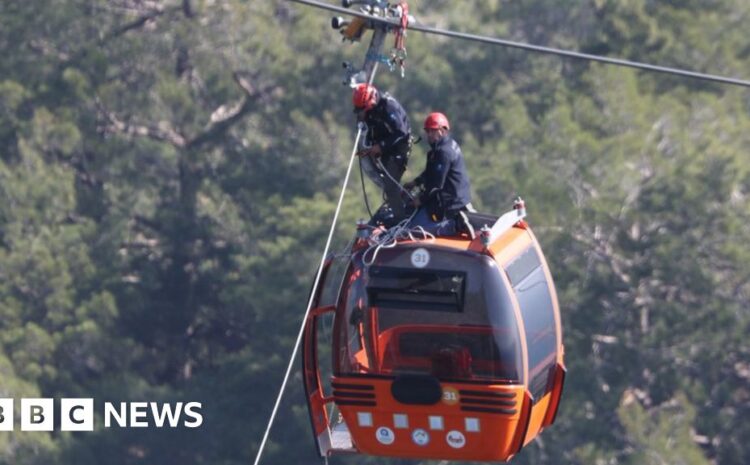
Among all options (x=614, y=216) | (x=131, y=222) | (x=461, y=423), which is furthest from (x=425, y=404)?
(x=131, y=222)

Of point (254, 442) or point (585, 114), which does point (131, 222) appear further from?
point (585, 114)

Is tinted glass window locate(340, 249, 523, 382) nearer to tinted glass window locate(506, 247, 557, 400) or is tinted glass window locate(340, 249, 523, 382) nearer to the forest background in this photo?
tinted glass window locate(506, 247, 557, 400)

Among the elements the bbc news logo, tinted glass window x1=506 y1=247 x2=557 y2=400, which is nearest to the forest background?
the bbc news logo

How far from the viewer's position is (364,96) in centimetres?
1179

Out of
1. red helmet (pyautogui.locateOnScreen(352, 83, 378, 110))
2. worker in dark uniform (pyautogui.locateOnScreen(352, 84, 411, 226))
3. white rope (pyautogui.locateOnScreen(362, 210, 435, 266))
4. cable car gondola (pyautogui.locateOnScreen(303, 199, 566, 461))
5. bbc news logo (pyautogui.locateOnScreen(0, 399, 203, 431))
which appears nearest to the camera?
cable car gondola (pyautogui.locateOnScreen(303, 199, 566, 461))

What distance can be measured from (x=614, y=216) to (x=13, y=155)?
36.0ft

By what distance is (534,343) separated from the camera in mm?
11703

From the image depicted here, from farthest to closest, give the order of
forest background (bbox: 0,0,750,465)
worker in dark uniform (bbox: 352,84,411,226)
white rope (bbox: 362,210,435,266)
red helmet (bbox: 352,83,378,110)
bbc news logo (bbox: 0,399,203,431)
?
1. bbc news logo (bbox: 0,399,203,431)
2. forest background (bbox: 0,0,750,465)
3. worker in dark uniform (bbox: 352,84,411,226)
4. red helmet (bbox: 352,83,378,110)
5. white rope (bbox: 362,210,435,266)

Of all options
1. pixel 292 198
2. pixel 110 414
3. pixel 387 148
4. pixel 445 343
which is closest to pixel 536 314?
pixel 445 343

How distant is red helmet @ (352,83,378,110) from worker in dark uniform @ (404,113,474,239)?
0.37 metres

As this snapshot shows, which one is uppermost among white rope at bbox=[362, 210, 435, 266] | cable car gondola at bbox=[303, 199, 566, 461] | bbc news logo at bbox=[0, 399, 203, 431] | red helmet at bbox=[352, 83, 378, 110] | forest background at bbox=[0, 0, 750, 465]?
red helmet at bbox=[352, 83, 378, 110]

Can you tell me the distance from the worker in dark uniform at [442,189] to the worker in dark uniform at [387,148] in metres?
0.19

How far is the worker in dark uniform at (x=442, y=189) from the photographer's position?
11.8 meters

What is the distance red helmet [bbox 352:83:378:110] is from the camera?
11.8 m
